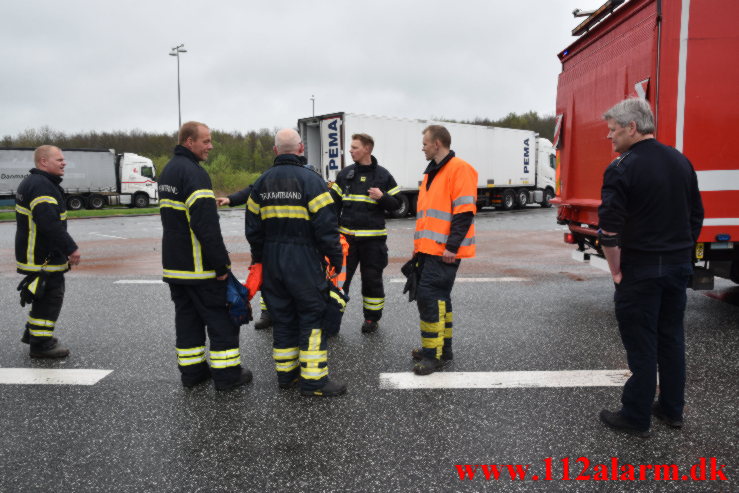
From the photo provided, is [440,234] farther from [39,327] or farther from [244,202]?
[39,327]

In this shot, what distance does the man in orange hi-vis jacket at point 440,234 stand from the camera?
13.4 ft

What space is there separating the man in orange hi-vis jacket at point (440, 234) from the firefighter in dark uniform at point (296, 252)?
77cm

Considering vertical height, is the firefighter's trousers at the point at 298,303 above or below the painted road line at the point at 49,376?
above

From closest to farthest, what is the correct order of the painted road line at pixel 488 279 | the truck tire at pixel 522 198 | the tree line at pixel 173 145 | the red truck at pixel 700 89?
the red truck at pixel 700 89 → the painted road line at pixel 488 279 → the truck tire at pixel 522 198 → the tree line at pixel 173 145

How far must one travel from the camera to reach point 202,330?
404 centimetres

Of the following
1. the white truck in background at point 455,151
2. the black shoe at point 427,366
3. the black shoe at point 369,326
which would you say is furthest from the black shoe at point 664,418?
the white truck in background at point 455,151

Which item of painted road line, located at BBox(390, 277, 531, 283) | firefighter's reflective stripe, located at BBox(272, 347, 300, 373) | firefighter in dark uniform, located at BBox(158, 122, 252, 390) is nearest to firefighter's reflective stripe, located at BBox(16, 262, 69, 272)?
firefighter in dark uniform, located at BBox(158, 122, 252, 390)

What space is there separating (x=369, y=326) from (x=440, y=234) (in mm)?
1558

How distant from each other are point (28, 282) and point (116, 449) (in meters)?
2.29

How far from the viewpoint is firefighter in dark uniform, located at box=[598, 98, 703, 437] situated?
117 inches

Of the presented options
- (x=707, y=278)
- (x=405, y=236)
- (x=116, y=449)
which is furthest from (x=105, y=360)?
(x=405, y=236)

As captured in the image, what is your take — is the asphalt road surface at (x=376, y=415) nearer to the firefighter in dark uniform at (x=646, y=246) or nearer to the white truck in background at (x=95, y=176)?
the firefighter in dark uniform at (x=646, y=246)

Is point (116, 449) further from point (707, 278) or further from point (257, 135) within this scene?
point (257, 135)

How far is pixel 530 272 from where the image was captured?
28.0 ft
